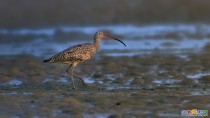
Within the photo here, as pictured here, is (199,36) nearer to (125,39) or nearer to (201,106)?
(125,39)

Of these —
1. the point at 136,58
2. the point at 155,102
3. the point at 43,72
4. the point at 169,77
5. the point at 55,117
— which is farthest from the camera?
the point at 136,58

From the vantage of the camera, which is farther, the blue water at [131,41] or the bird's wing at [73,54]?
the blue water at [131,41]

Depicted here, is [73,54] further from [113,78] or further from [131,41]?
[131,41]

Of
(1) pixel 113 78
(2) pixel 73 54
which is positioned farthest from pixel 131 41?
(2) pixel 73 54

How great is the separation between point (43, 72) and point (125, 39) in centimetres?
1043

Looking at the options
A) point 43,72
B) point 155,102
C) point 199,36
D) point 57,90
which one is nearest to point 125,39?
point 199,36

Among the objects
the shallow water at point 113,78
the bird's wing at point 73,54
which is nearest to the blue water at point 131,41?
the shallow water at point 113,78

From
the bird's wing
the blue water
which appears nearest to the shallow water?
the blue water

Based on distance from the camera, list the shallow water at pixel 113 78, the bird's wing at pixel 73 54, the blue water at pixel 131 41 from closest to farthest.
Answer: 1. the shallow water at pixel 113 78
2. the bird's wing at pixel 73 54
3. the blue water at pixel 131 41

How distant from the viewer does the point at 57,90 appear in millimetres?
16609

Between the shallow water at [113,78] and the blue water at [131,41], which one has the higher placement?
the blue water at [131,41]

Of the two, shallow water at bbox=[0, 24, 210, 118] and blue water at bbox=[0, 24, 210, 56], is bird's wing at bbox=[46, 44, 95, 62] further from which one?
blue water at bbox=[0, 24, 210, 56]

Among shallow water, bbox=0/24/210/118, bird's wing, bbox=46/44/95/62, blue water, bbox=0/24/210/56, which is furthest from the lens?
blue water, bbox=0/24/210/56

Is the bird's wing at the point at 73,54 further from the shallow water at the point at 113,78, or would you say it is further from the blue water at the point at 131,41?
the blue water at the point at 131,41
